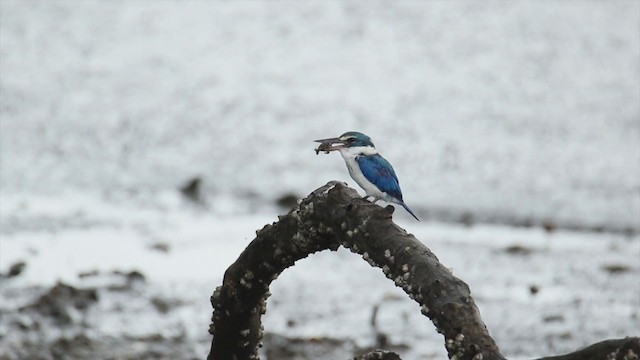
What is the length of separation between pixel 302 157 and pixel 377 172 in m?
6.90

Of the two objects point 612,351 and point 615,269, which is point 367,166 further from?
point 615,269

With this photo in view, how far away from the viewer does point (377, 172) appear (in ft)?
11.1

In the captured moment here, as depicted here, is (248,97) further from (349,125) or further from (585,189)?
(585,189)

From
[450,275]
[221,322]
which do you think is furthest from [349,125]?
[450,275]

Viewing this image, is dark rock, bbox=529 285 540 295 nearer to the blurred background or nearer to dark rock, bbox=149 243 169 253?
the blurred background

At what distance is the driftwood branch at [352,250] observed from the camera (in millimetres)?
2285

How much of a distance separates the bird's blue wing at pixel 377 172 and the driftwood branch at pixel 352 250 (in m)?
0.39

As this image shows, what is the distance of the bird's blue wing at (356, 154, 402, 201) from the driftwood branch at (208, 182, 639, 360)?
388 mm

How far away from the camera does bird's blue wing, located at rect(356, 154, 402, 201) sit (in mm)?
3355

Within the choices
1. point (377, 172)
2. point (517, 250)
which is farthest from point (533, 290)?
point (377, 172)

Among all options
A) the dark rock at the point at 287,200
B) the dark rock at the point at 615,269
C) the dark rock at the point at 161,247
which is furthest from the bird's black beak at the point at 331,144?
the dark rock at the point at 287,200

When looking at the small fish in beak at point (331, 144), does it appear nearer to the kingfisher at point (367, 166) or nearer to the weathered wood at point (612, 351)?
the kingfisher at point (367, 166)

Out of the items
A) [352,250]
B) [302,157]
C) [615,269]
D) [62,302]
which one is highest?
[302,157]

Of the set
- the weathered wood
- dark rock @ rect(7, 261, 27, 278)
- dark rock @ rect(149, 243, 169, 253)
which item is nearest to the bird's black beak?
the weathered wood
